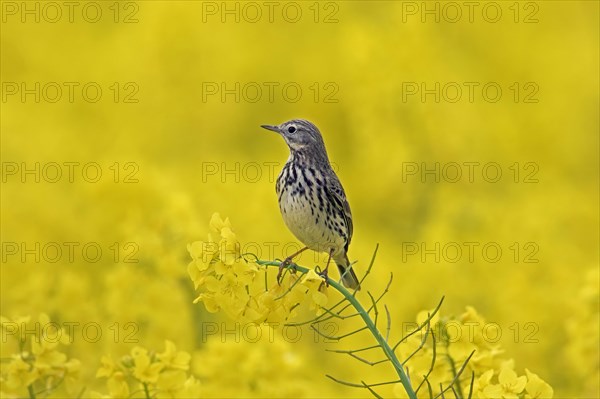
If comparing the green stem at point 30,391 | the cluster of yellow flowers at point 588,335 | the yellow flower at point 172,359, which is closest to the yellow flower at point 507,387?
the yellow flower at point 172,359

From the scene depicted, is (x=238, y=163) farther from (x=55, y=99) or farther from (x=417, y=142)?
(x=55, y=99)

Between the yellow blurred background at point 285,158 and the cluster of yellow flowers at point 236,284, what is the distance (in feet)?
3.57

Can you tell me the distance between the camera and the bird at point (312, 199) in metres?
4.37

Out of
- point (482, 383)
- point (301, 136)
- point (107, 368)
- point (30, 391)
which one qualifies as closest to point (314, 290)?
point (482, 383)

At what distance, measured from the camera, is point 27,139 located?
1014 cm

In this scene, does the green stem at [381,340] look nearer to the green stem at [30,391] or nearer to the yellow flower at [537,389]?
the yellow flower at [537,389]

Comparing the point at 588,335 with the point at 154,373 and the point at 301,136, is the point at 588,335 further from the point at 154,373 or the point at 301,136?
the point at 154,373

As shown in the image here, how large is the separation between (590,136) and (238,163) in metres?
3.75

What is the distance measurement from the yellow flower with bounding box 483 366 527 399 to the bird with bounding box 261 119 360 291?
4.04 ft

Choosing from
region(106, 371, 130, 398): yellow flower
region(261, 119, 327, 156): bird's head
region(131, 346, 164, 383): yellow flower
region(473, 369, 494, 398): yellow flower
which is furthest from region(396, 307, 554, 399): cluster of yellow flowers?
region(261, 119, 327, 156): bird's head

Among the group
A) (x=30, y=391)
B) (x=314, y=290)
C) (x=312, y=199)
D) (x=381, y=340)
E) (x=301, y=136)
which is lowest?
(x=30, y=391)

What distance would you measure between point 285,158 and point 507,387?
7764 millimetres

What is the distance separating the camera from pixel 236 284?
2928mm

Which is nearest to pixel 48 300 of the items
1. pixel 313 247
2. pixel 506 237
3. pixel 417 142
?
pixel 313 247
